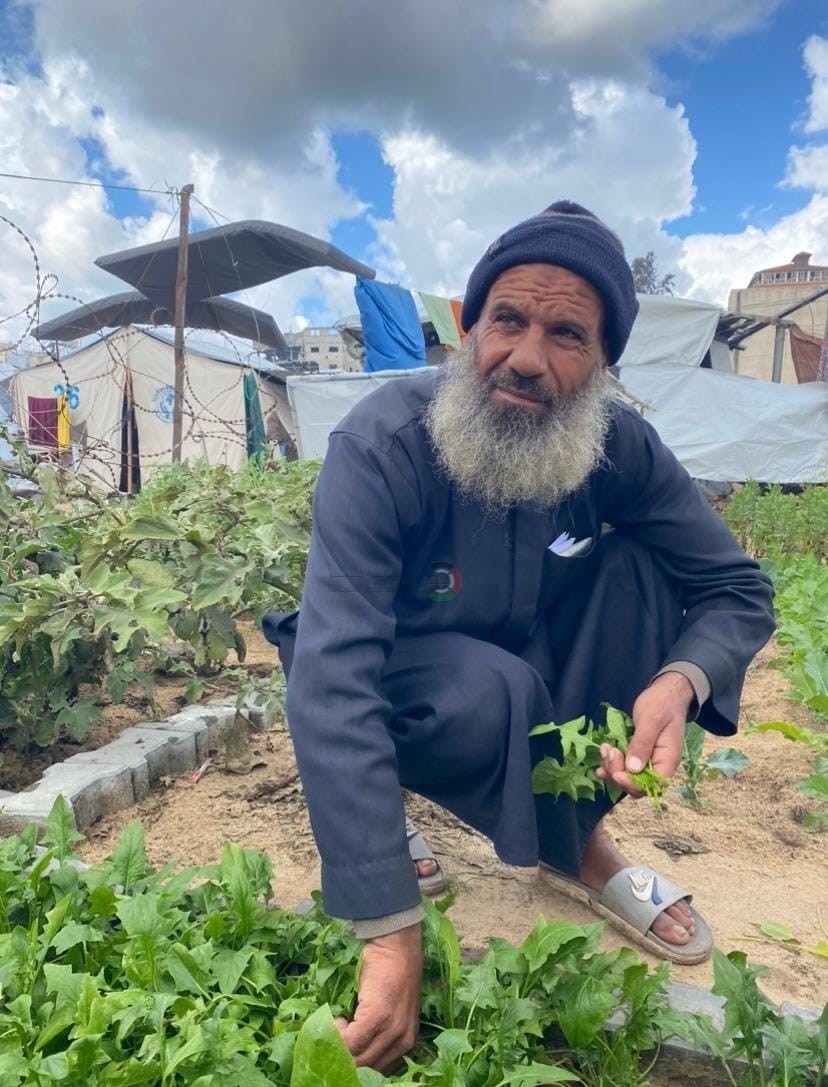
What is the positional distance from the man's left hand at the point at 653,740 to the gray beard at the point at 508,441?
498mm

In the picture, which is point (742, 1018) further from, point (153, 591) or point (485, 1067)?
point (153, 591)

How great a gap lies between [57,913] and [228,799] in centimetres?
106

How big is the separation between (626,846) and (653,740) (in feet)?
2.92

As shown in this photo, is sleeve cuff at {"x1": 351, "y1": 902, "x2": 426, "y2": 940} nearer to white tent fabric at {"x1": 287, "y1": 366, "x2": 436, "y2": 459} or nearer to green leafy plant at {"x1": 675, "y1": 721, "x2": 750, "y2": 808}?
green leafy plant at {"x1": 675, "y1": 721, "x2": 750, "y2": 808}

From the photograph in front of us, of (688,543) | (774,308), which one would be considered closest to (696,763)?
(688,543)

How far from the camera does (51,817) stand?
174 cm

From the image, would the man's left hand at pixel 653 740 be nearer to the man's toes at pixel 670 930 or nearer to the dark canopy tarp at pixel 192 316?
the man's toes at pixel 670 930

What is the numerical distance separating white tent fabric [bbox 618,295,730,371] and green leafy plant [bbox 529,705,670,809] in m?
10.2

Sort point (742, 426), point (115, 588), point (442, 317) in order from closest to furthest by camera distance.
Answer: point (115, 588), point (742, 426), point (442, 317)

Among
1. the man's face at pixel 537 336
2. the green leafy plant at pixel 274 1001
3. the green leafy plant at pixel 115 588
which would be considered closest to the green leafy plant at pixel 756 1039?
the green leafy plant at pixel 274 1001

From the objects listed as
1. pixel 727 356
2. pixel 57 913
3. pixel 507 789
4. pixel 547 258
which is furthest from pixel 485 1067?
pixel 727 356

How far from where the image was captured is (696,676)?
5.59 feet

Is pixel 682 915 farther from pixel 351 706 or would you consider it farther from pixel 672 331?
pixel 672 331

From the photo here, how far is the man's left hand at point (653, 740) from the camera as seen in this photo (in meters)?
1.54
